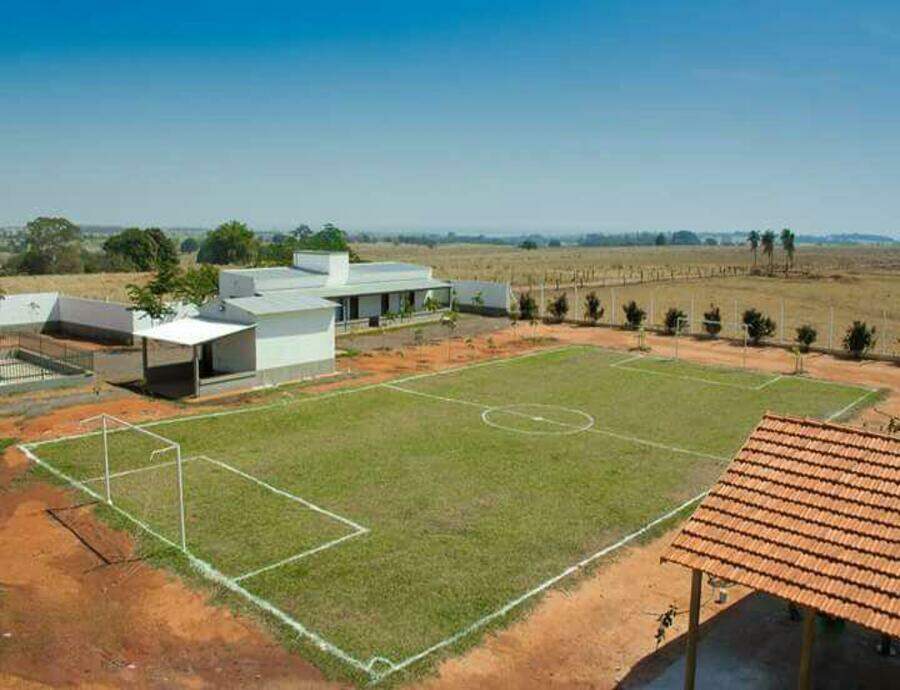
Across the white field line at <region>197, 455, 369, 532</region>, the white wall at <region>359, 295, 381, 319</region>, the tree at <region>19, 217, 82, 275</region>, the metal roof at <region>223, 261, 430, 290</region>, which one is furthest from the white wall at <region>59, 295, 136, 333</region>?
the tree at <region>19, 217, 82, 275</region>

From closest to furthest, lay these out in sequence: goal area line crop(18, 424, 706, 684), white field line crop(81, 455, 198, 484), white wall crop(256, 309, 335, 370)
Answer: goal area line crop(18, 424, 706, 684)
white field line crop(81, 455, 198, 484)
white wall crop(256, 309, 335, 370)

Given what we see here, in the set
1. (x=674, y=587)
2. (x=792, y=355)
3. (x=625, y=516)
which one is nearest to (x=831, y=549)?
(x=674, y=587)

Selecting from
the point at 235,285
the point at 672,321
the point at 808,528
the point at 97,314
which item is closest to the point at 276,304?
the point at 235,285

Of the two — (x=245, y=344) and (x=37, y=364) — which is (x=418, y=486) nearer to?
(x=245, y=344)

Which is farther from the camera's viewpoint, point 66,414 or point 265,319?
point 265,319

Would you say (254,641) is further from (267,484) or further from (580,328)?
(580,328)

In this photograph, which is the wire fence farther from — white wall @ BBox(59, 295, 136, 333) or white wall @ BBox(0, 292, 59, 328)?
white wall @ BBox(0, 292, 59, 328)
